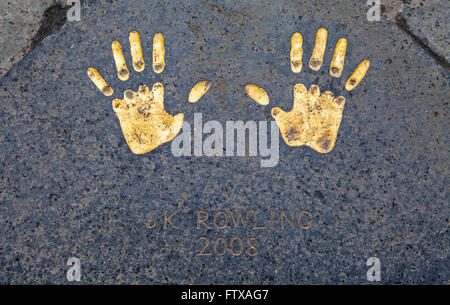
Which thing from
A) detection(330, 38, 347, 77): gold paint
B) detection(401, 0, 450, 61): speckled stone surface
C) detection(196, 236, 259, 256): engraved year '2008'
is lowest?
detection(196, 236, 259, 256): engraved year '2008'

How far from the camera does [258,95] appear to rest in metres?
1.43

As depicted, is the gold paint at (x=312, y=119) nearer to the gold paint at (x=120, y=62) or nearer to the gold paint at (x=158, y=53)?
the gold paint at (x=158, y=53)

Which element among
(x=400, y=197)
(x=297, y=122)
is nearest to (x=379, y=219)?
(x=400, y=197)

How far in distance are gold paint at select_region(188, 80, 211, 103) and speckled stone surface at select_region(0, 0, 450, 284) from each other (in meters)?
0.03

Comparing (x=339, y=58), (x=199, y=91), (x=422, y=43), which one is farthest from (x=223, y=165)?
(x=422, y=43)

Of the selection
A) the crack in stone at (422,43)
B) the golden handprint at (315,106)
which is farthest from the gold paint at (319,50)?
the crack in stone at (422,43)

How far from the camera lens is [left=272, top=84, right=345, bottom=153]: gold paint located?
1.40m

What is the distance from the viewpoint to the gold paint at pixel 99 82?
143cm

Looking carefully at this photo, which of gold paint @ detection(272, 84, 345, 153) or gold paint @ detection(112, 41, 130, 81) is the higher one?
gold paint @ detection(112, 41, 130, 81)

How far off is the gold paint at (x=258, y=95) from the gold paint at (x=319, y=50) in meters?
0.25

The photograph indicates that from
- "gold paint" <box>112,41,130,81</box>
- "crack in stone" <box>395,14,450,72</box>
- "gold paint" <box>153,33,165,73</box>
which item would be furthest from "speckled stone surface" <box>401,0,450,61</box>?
"gold paint" <box>112,41,130,81</box>

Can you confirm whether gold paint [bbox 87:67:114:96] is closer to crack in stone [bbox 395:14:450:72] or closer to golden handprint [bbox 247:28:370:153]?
golden handprint [bbox 247:28:370:153]

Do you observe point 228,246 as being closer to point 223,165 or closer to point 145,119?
point 223,165
